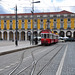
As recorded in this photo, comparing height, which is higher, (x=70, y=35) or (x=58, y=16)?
(x=58, y=16)

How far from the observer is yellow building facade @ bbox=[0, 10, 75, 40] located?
8944cm

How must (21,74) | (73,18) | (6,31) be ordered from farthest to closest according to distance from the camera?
1. (6,31)
2. (73,18)
3. (21,74)

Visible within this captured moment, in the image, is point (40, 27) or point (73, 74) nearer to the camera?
point (73, 74)

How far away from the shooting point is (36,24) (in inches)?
3627

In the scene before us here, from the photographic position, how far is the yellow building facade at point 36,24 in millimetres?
89438

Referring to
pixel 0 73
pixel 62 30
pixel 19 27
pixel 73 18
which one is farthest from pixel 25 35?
pixel 0 73

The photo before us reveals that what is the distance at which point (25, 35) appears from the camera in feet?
303

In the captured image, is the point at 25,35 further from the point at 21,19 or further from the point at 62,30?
the point at 62,30

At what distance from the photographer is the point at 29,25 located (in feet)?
306

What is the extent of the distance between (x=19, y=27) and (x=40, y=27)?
10.3 meters

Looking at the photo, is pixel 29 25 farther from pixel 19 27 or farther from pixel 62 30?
pixel 62 30

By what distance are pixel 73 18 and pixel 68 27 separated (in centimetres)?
473

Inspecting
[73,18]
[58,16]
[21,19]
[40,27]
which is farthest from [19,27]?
[73,18]

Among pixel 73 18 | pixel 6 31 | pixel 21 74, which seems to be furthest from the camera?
pixel 6 31
